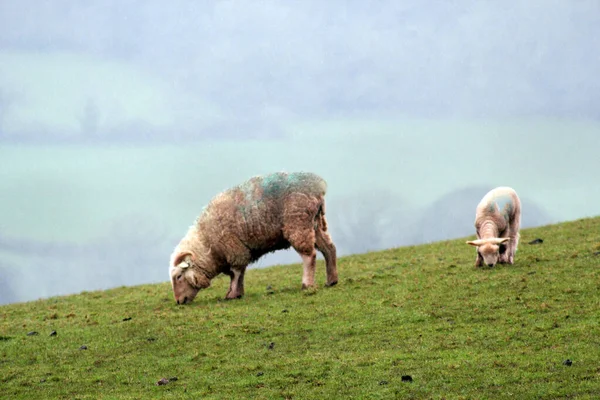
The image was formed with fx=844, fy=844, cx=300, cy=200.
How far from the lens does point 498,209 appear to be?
26.8m

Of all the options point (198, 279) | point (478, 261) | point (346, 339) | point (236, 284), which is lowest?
point (346, 339)

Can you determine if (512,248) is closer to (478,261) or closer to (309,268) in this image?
(478,261)

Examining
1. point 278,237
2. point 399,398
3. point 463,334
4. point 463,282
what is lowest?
point 399,398

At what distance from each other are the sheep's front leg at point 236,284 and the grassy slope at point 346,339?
0.50 m

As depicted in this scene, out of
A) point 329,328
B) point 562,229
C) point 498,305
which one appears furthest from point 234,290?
point 562,229

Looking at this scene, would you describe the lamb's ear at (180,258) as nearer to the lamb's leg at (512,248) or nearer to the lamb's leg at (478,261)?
the lamb's leg at (478,261)

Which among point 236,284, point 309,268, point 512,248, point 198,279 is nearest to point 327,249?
point 309,268

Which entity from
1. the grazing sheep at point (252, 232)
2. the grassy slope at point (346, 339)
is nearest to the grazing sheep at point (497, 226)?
the grassy slope at point (346, 339)

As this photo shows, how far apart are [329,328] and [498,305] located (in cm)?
432

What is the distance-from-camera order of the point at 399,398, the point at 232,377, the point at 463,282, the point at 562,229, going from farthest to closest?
the point at 562,229
the point at 463,282
the point at 232,377
the point at 399,398

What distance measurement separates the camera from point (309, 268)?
25062 mm

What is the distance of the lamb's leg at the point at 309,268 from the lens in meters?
24.7

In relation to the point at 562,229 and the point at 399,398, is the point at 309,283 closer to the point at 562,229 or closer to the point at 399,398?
the point at 399,398

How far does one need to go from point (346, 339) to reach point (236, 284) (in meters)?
6.68
